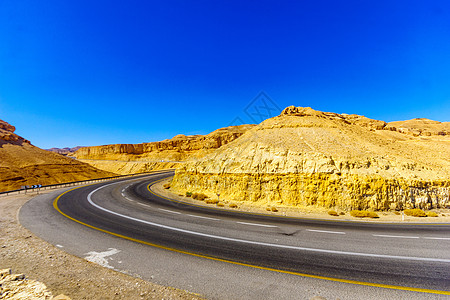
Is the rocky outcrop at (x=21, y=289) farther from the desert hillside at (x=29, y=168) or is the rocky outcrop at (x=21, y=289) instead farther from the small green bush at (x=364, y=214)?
the desert hillside at (x=29, y=168)

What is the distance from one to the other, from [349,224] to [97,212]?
19096 millimetres

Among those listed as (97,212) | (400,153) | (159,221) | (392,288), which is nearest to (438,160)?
(400,153)

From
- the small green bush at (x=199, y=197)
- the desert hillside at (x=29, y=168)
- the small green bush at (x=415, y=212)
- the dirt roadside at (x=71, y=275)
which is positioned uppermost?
the desert hillside at (x=29, y=168)

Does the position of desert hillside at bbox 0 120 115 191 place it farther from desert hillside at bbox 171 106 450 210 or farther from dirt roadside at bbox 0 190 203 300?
dirt roadside at bbox 0 190 203 300

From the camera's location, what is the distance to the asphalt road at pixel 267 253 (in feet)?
19.2

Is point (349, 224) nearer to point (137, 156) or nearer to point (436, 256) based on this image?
point (436, 256)

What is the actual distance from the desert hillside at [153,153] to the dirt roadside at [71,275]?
73877 millimetres

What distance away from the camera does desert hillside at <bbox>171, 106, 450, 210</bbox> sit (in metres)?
18.2

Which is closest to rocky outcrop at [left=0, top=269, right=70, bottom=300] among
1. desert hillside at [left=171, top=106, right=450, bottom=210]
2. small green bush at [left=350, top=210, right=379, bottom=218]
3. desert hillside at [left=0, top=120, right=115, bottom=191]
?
desert hillside at [left=171, top=106, right=450, bottom=210]

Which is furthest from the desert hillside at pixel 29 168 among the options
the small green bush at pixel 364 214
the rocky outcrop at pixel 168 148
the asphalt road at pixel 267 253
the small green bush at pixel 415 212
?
the small green bush at pixel 415 212

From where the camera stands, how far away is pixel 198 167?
29.0 metres

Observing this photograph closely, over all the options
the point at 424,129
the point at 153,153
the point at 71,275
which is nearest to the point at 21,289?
the point at 71,275

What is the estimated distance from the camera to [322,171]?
800 inches

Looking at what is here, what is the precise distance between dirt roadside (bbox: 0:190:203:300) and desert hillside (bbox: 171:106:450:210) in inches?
672
